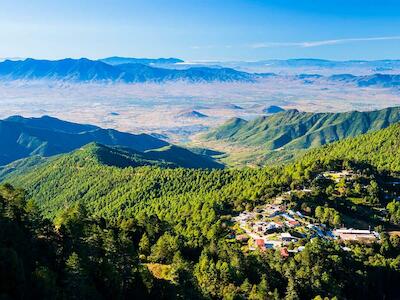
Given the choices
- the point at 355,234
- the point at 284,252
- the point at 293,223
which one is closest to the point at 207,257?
the point at 284,252

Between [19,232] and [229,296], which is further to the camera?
[229,296]

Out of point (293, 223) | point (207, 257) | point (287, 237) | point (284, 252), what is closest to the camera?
point (207, 257)

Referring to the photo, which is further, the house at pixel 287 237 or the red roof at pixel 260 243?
the house at pixel 287 237

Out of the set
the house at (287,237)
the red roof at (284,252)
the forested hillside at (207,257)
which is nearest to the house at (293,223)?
the house at (287,237)

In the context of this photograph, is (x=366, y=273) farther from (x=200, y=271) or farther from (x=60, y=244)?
(x=60, y=244)

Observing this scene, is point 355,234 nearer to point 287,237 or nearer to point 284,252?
point 287,237

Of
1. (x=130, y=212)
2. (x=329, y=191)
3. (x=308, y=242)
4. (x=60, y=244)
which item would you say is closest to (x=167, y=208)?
(x=130, y=212)

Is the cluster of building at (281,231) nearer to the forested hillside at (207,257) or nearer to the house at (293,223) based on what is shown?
the house at (293,223)

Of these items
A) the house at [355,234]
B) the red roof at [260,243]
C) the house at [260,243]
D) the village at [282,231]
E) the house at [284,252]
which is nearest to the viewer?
the house at [284,252]

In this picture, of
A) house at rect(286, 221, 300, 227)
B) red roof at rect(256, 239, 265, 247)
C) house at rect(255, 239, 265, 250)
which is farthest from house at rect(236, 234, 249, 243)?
house at rect(286, 221, 300, 227)
